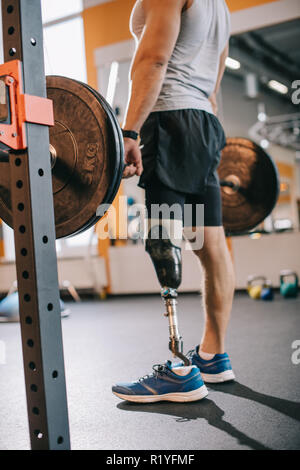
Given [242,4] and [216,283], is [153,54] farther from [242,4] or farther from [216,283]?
[242,4]

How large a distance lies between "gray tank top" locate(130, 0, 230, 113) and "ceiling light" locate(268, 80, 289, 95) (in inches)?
318

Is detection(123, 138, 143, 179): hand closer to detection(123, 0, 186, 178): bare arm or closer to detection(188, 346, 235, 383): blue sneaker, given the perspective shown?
detection(123, 0, 186, 178): bare arm

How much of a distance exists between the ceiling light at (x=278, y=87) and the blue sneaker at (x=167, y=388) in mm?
8560

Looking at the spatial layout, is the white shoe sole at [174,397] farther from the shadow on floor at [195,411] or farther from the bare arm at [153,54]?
the bare arm at [153,54]

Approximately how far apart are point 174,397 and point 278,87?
9.09 metres

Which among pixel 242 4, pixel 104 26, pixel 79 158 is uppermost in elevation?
pixel 104 26

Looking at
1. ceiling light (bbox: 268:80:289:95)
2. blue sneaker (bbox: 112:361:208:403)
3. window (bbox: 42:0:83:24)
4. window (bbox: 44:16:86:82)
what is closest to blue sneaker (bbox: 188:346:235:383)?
blue sneaker (bbox: 112:361:208:403)

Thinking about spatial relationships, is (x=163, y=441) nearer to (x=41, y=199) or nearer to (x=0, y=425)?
(x=0, y=425)

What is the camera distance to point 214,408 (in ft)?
4.50

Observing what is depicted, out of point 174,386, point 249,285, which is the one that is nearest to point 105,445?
point 174,386

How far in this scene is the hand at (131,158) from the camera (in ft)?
4.19

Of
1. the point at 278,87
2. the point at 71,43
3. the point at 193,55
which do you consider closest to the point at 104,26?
the point at 71,43

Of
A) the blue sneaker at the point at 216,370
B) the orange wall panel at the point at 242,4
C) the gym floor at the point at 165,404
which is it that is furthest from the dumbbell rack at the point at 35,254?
the orange wall panel at the point at 242,4

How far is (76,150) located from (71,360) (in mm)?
1364
